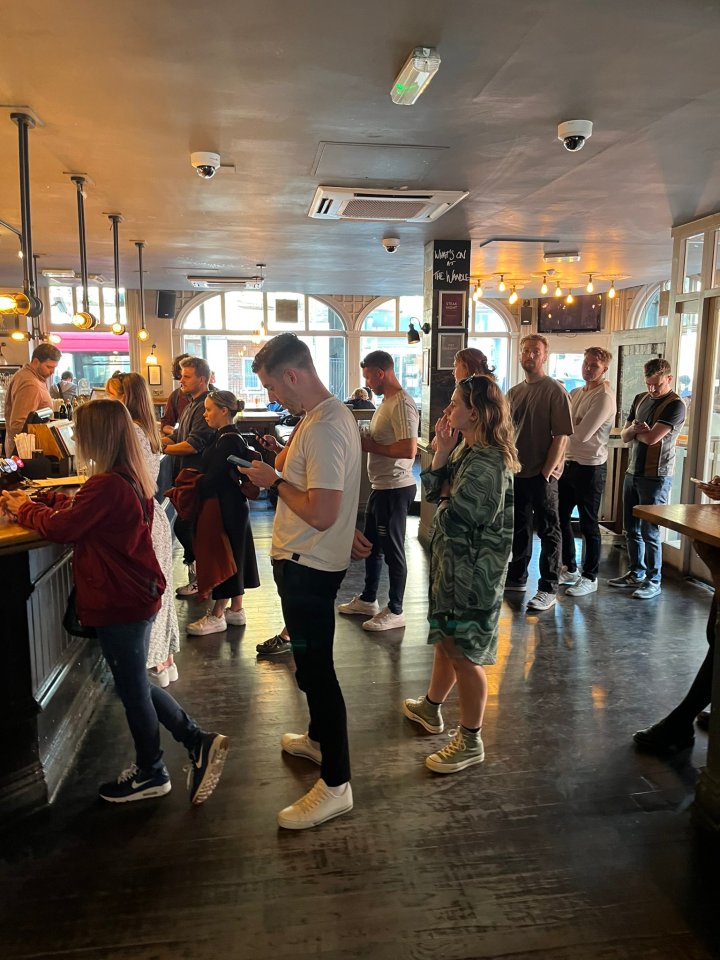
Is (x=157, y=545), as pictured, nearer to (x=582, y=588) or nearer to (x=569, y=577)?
(x=582, y=588)

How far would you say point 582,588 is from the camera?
15.7 feet

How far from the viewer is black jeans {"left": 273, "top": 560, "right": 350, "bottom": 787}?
2.14m

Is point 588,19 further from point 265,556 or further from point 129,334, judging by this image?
point 129,334

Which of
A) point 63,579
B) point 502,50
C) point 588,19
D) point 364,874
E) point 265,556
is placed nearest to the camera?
point 364,874

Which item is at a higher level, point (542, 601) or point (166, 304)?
point (166, 304)

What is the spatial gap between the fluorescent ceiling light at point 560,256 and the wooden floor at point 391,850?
519 centimetres

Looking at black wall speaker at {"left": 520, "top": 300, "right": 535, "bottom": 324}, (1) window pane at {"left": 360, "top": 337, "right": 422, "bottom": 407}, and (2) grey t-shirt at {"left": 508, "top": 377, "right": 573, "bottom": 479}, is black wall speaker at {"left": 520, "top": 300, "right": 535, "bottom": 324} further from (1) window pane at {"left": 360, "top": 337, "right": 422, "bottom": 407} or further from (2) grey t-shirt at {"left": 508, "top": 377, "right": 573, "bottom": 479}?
(2) grey t-shirt at {"left": 508, "top": 377, "right": 573, "bottom": 479}

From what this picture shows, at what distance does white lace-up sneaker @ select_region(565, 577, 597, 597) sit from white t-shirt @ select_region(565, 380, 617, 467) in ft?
2.76

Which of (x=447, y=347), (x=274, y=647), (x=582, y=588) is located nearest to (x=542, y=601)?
(x=582, y=588)

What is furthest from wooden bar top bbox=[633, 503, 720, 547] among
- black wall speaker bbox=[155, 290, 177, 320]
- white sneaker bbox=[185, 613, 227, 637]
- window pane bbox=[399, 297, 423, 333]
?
window pane bbox=[399, 297, 423, 333]

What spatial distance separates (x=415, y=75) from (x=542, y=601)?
3.19 meters

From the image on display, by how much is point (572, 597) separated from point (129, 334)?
443 inches

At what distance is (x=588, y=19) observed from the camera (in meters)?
2.27

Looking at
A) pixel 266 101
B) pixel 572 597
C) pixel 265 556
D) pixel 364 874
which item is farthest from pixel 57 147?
pixel 572 597
